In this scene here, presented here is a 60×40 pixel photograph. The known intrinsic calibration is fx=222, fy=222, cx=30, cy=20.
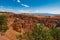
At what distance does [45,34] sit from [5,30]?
11.0 metres

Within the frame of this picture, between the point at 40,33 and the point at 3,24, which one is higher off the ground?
the point at 40,33

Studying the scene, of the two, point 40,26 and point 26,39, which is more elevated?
point 40,26

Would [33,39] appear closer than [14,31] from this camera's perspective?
Yes

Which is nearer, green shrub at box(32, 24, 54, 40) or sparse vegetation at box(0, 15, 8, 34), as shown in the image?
green shrub at box(32, 24, 54, 40)

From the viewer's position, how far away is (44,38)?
70.3ft

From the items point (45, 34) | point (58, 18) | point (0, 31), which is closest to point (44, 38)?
point (45, 34)

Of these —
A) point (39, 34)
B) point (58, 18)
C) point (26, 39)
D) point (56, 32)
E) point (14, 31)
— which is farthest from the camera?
point (58, 18)

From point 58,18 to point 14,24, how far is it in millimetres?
21842

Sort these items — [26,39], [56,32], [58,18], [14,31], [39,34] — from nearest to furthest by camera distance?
[39,34], [26,39], [56,32], [14,31], [58,18]

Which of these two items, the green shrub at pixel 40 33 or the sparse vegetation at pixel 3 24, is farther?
the sparse vegetation at pixel 3 24

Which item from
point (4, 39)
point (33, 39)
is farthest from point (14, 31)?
point (33, 39)

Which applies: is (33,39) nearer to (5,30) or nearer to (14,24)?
(5,30)

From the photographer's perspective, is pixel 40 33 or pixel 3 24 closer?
pixel 40 33

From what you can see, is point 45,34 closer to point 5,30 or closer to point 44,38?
point 44,38
